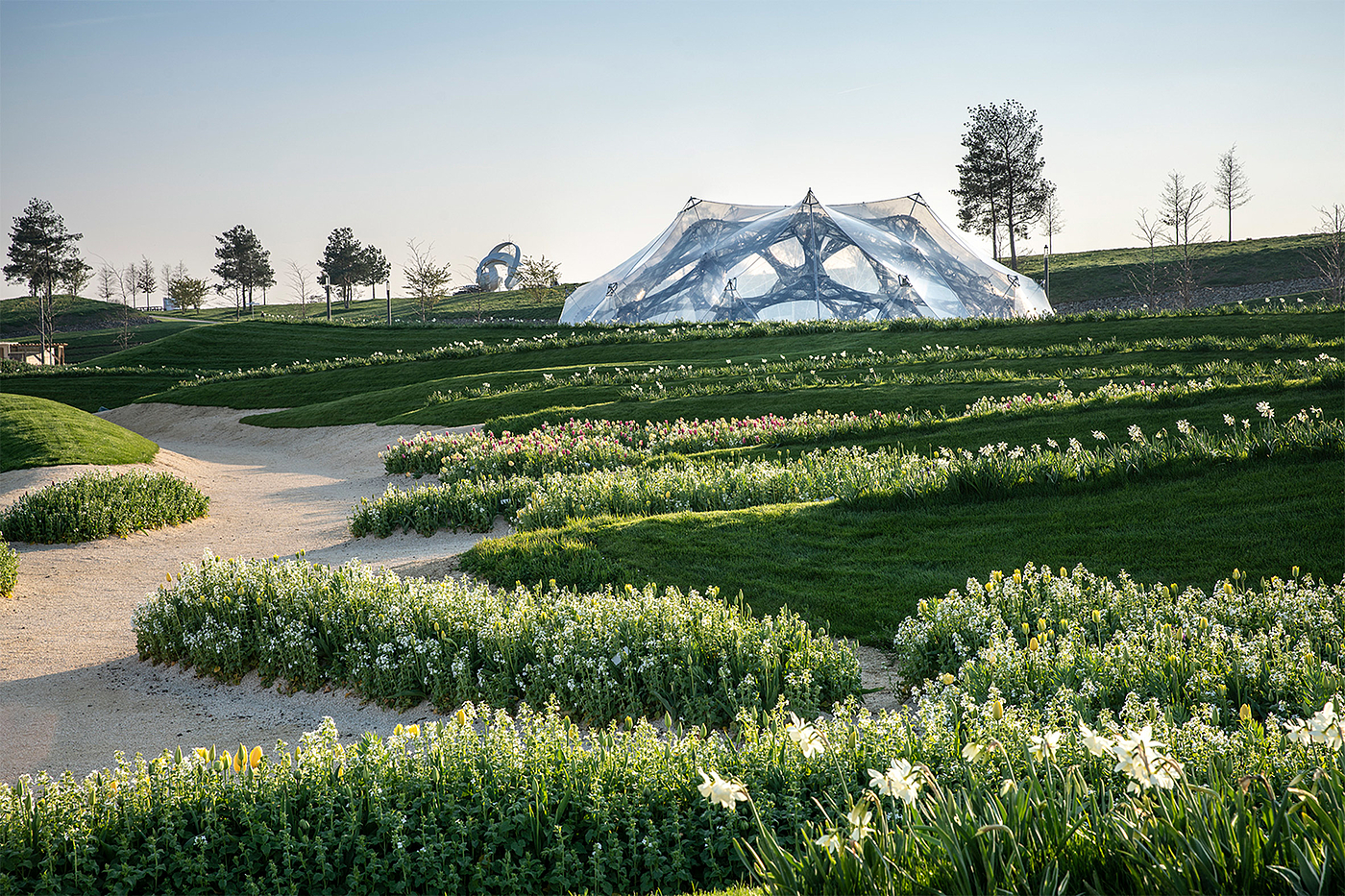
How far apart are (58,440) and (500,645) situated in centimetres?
1435

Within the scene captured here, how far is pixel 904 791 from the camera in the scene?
2186mm

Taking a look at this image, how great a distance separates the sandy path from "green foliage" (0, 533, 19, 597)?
0.12 metres

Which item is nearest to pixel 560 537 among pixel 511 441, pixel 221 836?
pixel 221 836

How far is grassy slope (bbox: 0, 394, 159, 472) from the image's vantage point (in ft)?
48.5

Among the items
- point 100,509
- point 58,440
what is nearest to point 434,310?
point 58,440

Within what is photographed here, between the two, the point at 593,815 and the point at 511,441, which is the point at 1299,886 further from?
the point at 511,441

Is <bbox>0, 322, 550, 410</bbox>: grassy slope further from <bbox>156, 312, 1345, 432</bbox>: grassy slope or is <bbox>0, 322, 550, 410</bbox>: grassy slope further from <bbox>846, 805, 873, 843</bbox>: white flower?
<bbox>846, 805, 873, 843</bbox>: white flower

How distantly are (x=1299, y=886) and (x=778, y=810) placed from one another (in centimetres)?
182

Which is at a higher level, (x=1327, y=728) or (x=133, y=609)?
Result: (x=1327, y=728)

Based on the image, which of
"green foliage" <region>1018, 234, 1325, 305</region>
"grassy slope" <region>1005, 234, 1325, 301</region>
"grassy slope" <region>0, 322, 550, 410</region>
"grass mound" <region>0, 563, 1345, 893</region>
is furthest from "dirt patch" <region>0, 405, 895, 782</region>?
"grassy slope" <region>1005, 234, 1325, 301</region>

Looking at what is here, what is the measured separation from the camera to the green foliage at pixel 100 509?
1086 cm

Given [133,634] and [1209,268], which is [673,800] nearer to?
[133,634]

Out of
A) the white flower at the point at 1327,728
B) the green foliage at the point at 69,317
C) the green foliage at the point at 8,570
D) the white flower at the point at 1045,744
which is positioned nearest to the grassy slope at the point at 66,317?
the green foliage at the point at 69,317

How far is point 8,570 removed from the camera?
8.85 meters
